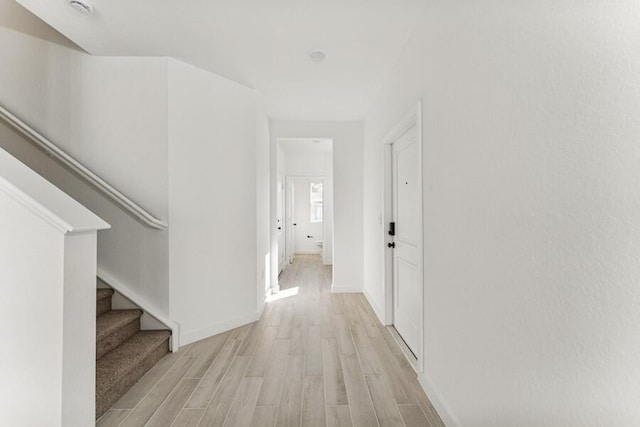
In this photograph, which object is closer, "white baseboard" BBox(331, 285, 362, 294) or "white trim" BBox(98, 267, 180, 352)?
"white trim" BBox(98, 267, 180, 352)

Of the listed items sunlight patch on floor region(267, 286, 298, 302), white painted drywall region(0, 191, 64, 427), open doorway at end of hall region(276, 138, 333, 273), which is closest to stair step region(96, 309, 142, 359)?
white painted drywall region(0, 191, 64, 427)

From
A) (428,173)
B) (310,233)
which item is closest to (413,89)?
(428,173)

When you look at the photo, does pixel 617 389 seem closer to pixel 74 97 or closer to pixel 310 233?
pixel 74 97

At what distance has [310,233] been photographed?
347 inches

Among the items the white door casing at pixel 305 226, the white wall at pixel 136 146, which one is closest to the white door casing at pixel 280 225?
the white door casing at pixel 305 226

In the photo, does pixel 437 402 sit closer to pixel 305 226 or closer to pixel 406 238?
pixel 406 238

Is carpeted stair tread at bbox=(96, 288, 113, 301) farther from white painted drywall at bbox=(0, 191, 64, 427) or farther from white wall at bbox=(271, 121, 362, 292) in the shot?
white wall at bbox=(271, 121, 362, 292)

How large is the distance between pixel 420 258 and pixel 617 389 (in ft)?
4.34

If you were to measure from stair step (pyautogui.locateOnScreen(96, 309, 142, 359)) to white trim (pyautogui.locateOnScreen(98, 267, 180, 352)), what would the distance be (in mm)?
72

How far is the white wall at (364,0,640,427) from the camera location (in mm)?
738

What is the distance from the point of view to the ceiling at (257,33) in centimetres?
202

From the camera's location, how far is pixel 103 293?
2.50m

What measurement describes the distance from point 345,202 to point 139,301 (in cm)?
281

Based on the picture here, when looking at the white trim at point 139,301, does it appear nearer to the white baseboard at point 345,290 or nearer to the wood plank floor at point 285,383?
the wood plank floor at point 285,383
